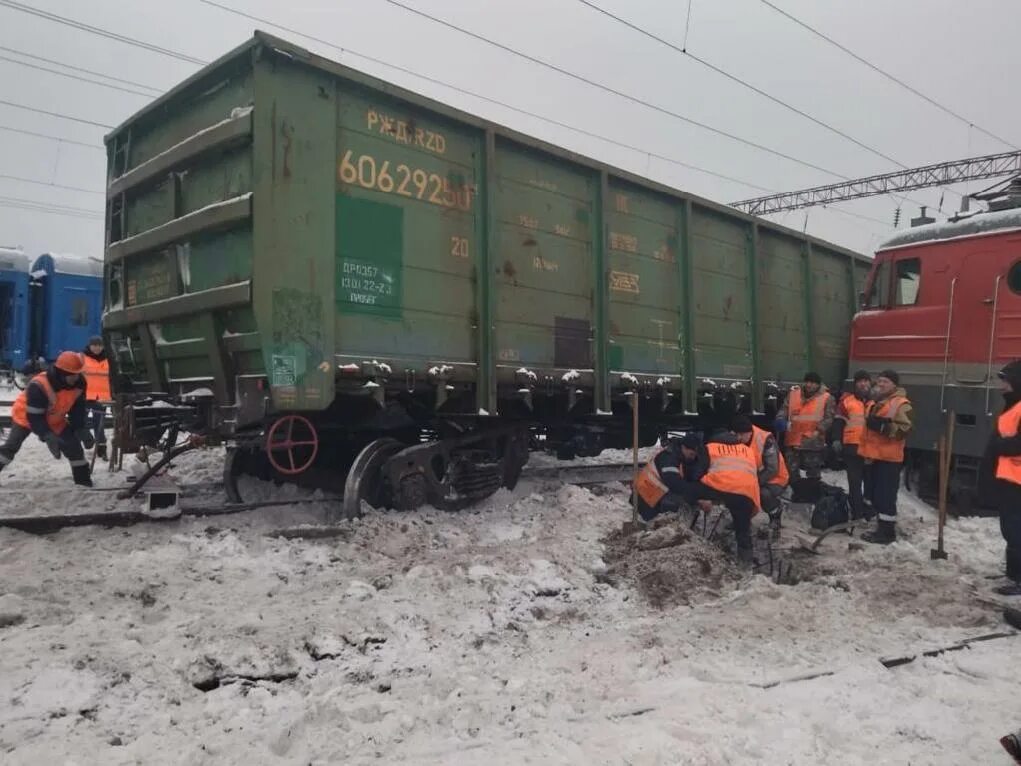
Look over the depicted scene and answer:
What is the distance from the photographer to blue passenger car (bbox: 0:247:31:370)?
1438 cm

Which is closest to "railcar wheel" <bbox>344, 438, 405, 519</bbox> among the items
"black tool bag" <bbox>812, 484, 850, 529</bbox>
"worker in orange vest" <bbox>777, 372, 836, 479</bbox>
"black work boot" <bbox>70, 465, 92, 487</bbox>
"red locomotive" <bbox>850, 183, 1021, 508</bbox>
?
"black work boot" <bbox>70, 465, 92, 487</bbox>

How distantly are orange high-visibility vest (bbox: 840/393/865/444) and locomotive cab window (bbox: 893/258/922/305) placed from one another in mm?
2143

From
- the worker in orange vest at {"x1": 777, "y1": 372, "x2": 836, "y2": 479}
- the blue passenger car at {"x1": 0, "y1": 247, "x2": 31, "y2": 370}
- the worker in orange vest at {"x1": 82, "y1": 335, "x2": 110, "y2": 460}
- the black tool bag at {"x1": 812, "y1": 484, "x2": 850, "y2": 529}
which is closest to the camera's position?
the black tool bag at {"x1": 812, "y1": 484, "x2": 850, "y2": 529}

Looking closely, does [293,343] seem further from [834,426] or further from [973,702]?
[834,426]

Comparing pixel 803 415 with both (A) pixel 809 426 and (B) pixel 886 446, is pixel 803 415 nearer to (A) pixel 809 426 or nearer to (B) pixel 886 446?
(A) pixel 809 426

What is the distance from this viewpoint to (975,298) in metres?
7.70

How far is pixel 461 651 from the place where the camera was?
340 centimetres

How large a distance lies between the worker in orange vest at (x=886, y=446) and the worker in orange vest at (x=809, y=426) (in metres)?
1.08

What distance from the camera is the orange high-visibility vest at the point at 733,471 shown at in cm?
540

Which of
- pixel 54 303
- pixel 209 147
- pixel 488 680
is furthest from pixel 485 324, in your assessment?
pixel 54 303

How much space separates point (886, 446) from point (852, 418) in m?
0.59

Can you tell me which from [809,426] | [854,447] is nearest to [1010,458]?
[854,447]

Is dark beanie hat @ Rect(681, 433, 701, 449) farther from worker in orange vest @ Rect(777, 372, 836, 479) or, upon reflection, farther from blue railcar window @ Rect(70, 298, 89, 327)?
blue railcar window @ Rect(70, 298, 89, 327)

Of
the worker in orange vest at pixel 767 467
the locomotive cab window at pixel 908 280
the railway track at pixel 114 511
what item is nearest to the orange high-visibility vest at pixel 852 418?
the worker in orange vest at pixel 767 467
